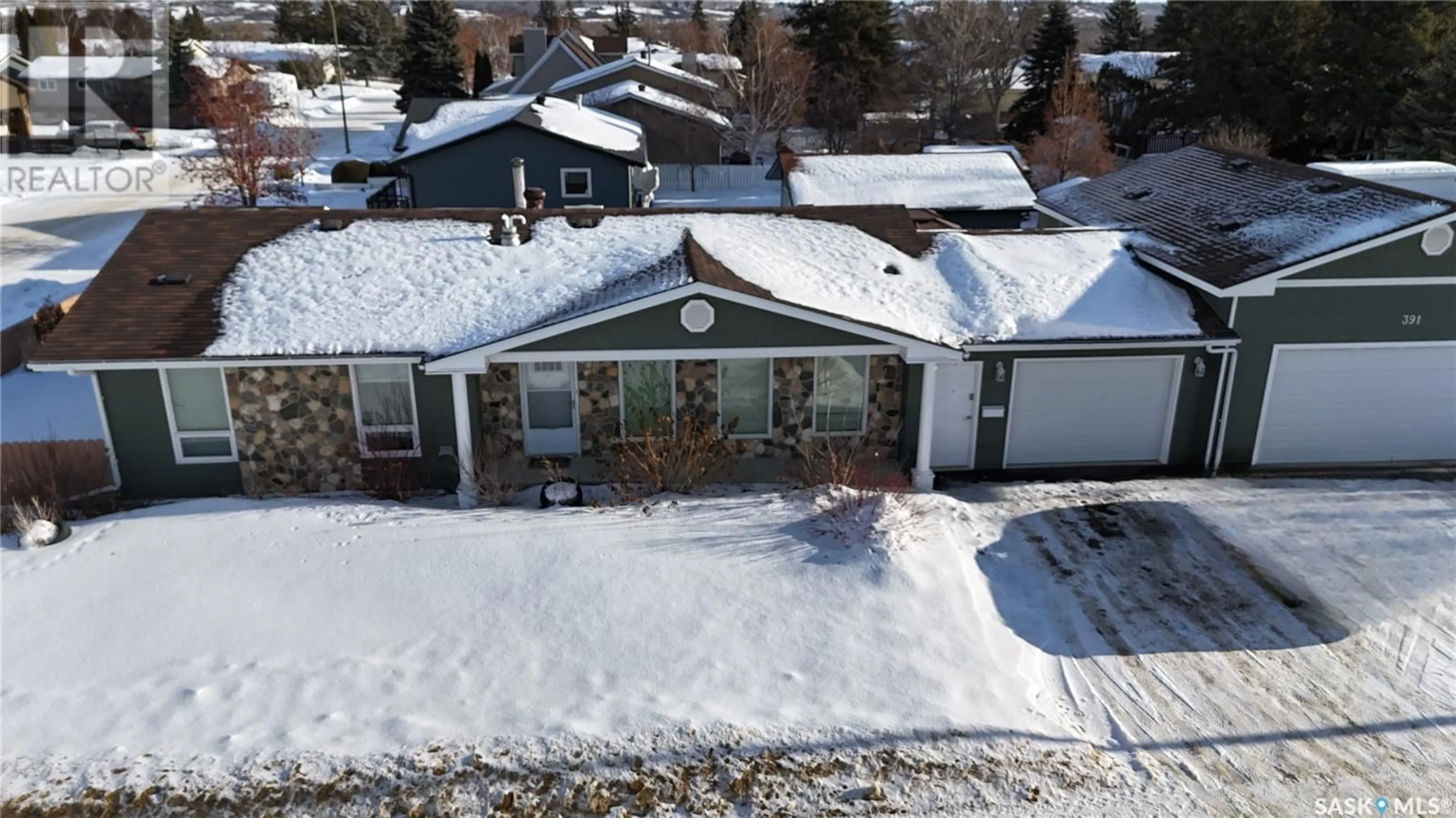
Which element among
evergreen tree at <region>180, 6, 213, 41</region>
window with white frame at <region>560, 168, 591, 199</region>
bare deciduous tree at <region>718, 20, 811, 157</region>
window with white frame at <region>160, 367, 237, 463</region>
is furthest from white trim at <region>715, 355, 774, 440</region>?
evergreen tree at <region>180, 6, 213, 41</region>

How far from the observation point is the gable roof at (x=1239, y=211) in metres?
13.9

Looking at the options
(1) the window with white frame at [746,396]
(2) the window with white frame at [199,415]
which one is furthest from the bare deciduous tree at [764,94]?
(2) the window with white frame at [199,415]

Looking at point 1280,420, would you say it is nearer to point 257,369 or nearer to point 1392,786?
point 1392,786

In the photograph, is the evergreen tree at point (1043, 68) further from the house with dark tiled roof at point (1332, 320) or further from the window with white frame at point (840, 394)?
the window with white frame at point (840, 394)

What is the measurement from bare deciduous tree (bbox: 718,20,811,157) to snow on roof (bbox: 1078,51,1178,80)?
15427 mm

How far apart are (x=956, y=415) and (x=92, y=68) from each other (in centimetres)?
5639

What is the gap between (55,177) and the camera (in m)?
40.1

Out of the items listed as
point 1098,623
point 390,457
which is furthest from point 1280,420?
point 390,457

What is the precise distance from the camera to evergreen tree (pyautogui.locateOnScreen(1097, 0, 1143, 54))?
62.3 metres

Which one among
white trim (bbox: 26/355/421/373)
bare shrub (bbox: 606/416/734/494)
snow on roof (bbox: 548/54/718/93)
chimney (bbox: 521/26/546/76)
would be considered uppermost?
chimney (bbox: 521/26/546/76)

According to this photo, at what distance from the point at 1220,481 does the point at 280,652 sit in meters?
12.5

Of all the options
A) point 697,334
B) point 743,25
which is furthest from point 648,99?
point 697,334

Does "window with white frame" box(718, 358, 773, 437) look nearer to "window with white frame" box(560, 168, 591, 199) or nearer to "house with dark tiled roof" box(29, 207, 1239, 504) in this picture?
"house with dark tiled roof" box(29, 207, 1239, 504)

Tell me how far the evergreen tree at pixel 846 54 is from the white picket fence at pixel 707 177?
10.4m
